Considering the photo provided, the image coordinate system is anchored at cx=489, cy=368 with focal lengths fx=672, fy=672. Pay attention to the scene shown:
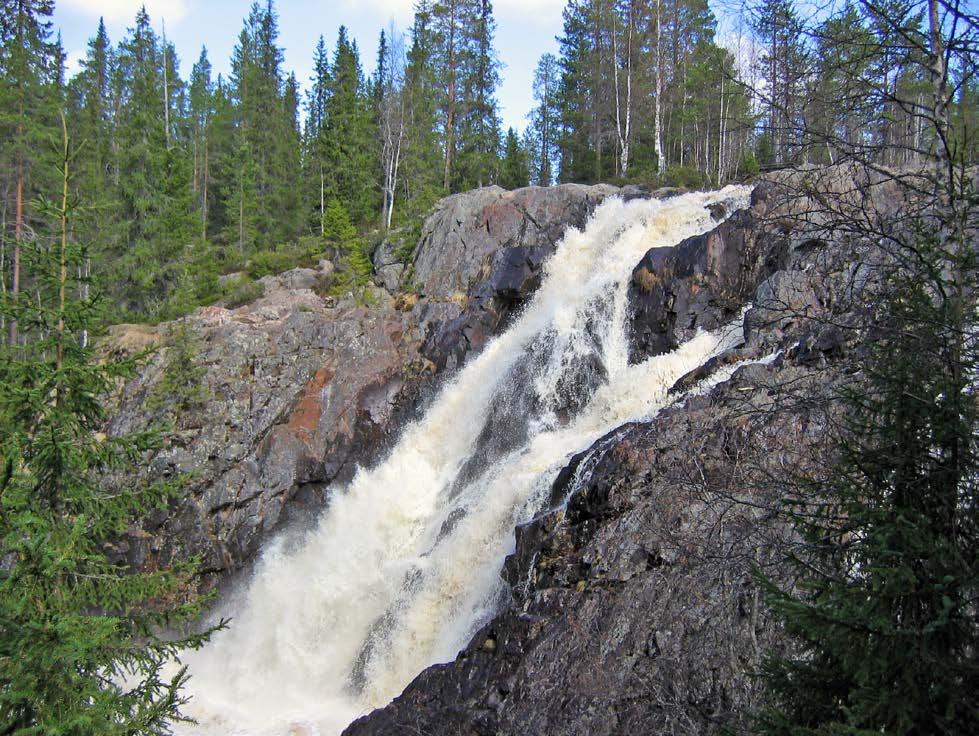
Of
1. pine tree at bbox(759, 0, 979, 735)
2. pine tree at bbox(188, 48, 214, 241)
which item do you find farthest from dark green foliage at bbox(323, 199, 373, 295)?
pine tree at bbox(759, 0, 979, 735)

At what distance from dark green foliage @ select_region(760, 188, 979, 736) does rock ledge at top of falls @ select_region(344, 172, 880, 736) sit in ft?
6.83

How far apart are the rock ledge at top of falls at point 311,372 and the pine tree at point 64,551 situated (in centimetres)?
1124

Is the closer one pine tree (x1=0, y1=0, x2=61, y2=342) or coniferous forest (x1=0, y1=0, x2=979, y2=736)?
coniferous forest (x1=0, y1=0, x2=979, y2=736)

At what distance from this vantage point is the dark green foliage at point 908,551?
384 cm

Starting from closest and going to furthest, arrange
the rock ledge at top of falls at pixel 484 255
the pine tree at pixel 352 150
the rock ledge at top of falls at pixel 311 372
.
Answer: the rock ledge at top of falls at pixel 311 372
the rock ledge at top of falls at pixel 484 255
the pine tree at pixel 352 150

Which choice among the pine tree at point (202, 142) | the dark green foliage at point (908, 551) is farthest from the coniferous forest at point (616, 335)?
the pine tree at point (202, 142)

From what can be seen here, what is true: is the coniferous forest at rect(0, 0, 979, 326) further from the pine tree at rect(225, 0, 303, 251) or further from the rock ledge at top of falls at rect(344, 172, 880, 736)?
the rock ledge at top of falls at rect(344, 172, 880, 736)

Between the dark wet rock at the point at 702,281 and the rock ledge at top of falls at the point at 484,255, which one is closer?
the dark wet rock at the point at 702,281

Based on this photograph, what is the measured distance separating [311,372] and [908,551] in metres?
19.2

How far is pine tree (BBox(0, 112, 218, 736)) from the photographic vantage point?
5.64 m

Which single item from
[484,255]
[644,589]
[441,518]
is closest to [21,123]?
[484,255]

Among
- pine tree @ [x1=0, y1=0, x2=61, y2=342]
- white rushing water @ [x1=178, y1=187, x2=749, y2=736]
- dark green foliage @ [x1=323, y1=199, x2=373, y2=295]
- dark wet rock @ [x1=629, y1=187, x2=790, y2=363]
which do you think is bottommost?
white rushing water @ [x1=178, y1=187, x2=749, y2=736]

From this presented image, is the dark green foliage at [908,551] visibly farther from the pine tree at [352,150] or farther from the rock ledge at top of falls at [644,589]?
the pine tree at [352,150]

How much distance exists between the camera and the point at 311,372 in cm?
2134
